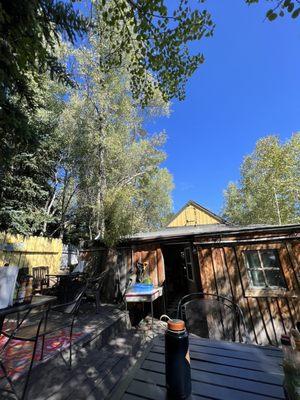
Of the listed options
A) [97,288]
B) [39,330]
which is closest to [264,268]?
[97,288]

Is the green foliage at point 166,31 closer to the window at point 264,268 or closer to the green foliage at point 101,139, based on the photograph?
the window at point 264,268

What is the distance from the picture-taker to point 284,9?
1959 millimetres

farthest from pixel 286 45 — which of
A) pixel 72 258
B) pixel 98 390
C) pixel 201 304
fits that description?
pixel 72 258

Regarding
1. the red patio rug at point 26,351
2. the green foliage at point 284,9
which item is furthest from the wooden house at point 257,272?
the green foliage at point 284,9

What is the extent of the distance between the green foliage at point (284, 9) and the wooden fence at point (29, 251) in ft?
27.7

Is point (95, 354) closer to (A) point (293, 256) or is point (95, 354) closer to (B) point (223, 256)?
(B) point (223, 256)

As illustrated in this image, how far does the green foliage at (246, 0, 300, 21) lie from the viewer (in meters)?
1.87

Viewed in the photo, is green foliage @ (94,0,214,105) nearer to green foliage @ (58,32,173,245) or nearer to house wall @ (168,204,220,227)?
green foliage @ (58,32,173,245)

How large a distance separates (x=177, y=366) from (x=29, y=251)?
332 inches

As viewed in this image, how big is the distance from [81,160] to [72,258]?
254 inches

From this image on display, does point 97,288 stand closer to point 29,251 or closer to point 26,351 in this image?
point 26,351

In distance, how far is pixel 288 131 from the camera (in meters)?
18.8

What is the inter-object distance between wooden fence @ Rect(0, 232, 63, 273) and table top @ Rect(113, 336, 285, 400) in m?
7.34

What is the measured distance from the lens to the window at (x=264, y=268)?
5.64 m
